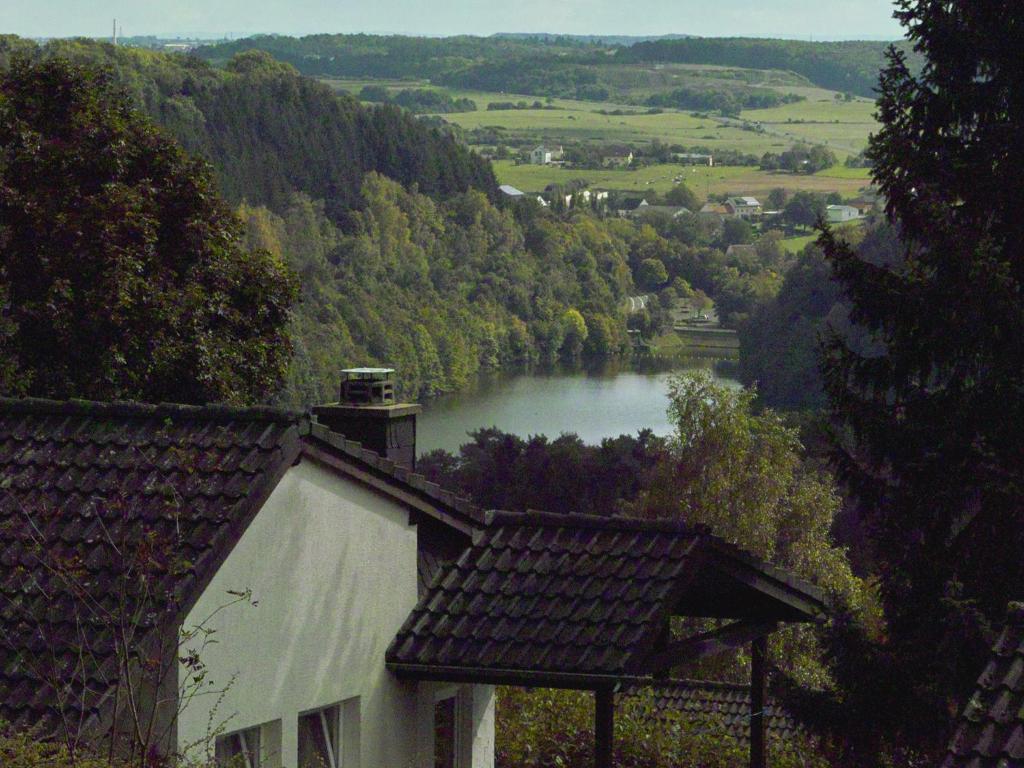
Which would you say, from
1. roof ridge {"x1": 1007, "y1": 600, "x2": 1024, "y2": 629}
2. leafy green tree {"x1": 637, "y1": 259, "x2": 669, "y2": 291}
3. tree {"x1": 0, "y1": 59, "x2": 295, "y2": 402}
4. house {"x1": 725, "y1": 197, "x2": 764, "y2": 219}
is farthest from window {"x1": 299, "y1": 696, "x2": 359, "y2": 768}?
house {"x1": 725, "y1": 197, "x2": 764, "y2": 219}

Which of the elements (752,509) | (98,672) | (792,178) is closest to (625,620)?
(98,672)

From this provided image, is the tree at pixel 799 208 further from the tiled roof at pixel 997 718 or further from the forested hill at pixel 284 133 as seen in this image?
the tiled roof at pixel 997 718

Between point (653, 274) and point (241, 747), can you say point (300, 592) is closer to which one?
point (241, 747)

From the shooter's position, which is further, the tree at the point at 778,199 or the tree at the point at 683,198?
the tree at the point at 683,198

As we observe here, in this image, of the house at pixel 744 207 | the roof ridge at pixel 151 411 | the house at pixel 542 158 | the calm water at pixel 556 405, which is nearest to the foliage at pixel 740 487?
the roof ridge at pixel 151 411

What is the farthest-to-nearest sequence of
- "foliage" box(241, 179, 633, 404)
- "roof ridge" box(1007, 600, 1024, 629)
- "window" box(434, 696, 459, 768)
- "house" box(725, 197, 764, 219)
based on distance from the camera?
"house" box(725, 197, 764, 219)
"foliage" box(241, 179, 633, 404)
"window" box(434, 696, 459, 768)
"roof ridge" box(1007, 600, 1024, 629)

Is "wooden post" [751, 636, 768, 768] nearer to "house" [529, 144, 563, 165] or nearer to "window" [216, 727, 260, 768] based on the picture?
"window" [216, 727, 260, 768]
